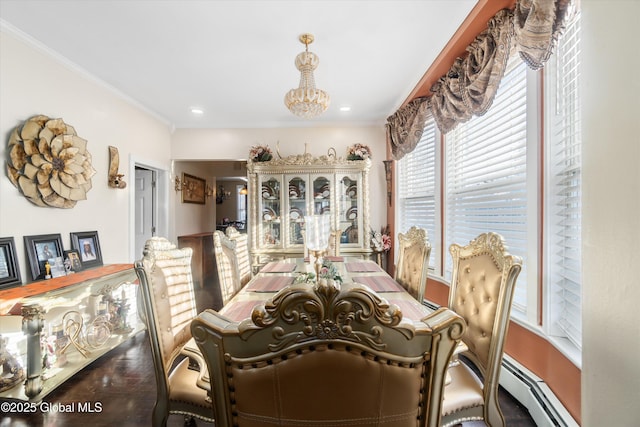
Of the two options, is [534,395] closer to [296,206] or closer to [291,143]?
[296,206]

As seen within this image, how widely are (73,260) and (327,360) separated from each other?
289 cm

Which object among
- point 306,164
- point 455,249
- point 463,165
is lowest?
point 455,249

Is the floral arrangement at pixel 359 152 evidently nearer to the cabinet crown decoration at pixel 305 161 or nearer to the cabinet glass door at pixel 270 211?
the cabinet crown decoration at pixel 305 161

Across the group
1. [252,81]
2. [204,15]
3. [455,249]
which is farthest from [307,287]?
[252,81]

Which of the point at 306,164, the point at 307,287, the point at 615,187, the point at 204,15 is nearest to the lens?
the point at 307,287

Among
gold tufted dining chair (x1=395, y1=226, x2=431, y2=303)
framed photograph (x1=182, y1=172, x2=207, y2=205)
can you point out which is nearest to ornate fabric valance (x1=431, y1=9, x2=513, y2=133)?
gold tufted dining chair (x1=395, y1=226, x2=431, y2=303)

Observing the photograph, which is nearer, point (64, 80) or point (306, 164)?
point (64, 80)

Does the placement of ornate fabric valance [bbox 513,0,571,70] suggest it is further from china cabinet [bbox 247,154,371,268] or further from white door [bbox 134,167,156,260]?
white door [bbox 134,167,156,260]

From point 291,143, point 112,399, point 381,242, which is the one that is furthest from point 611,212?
point 291,143

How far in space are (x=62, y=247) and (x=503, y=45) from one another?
142 inches

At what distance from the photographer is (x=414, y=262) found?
2.07 meters

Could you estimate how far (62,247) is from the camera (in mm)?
2436

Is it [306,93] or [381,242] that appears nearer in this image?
[306,93]

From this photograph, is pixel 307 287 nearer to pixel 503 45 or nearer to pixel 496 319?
pixel 496 319
